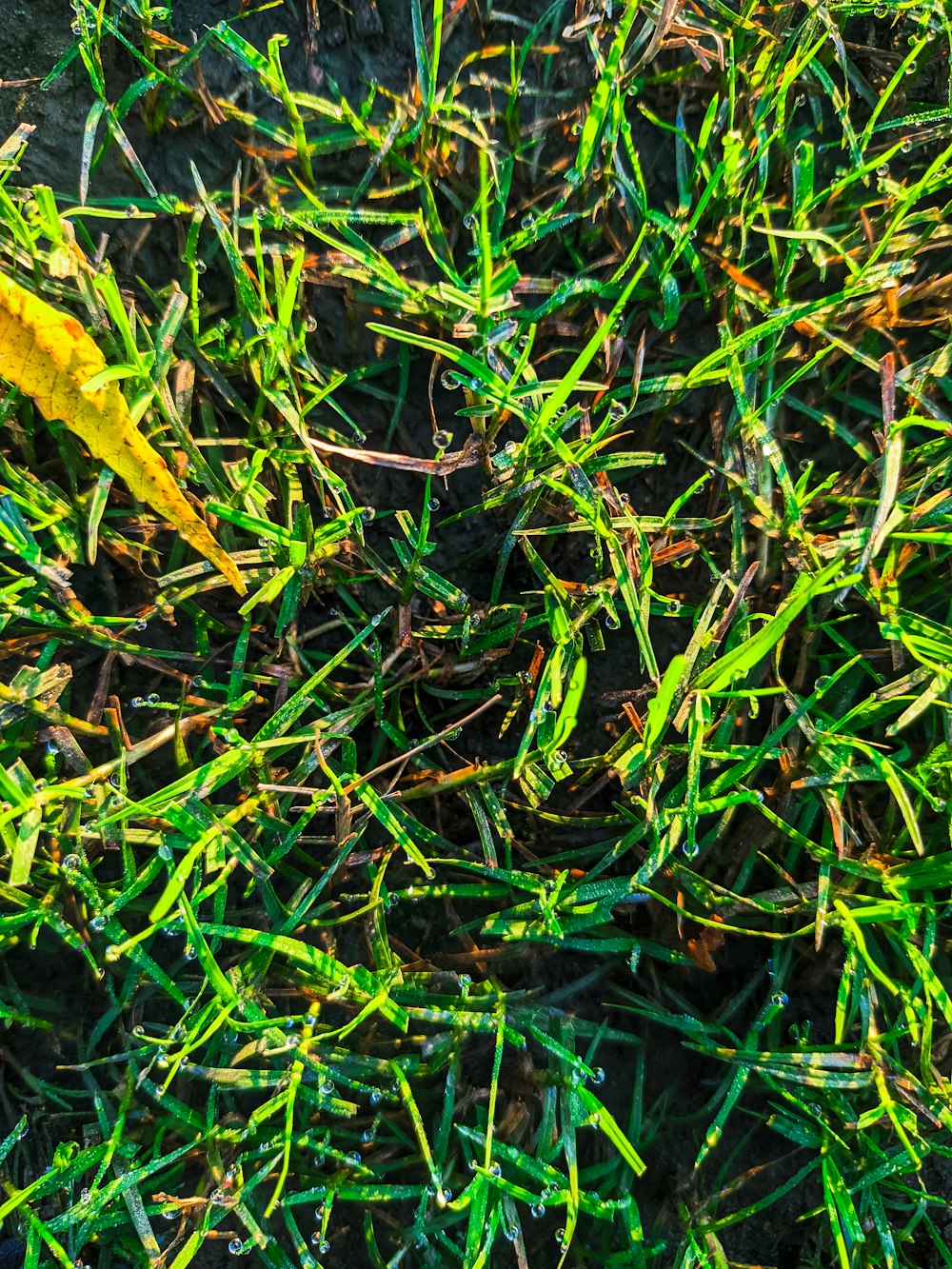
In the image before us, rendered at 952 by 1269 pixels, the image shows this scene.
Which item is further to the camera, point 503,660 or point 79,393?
point 503,660

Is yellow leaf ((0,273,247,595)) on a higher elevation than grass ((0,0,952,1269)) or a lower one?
higher

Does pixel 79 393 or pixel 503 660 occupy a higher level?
pixel 79 393

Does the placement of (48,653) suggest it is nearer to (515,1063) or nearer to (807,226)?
(515,1063)

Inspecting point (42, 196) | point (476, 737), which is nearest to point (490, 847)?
point (476, 737)

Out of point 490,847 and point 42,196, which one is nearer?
point 42,196
